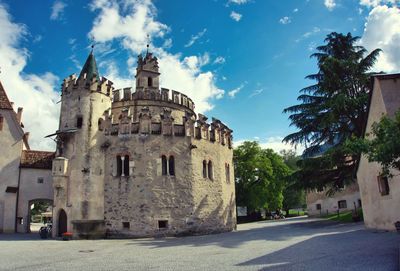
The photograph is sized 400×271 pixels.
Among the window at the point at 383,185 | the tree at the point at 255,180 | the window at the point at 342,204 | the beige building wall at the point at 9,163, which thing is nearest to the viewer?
the window at the point at 383,185

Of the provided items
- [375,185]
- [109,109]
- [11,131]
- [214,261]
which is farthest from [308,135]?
[11,131]

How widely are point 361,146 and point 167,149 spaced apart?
15.8 metres

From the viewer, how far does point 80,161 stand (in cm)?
2333

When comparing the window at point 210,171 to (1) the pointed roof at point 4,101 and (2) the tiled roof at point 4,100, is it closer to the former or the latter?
(1) the pointed roof at point 4,101

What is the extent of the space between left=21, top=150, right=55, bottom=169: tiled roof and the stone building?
7.04 meters

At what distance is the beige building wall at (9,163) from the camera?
2730 centimetres

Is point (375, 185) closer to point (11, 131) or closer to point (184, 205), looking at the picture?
point (184, 205)

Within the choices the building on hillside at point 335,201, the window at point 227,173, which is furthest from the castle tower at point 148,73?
the building on hillside at point 335,201

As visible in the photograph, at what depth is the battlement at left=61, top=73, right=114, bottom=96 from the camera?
2491 cm

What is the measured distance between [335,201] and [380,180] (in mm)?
30942

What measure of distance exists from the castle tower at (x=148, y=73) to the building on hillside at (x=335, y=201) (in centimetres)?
2398

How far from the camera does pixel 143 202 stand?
2319 centimetres

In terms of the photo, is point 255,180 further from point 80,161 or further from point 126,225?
point 80,161

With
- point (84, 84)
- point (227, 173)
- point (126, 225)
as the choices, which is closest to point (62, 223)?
point (126, 225)
